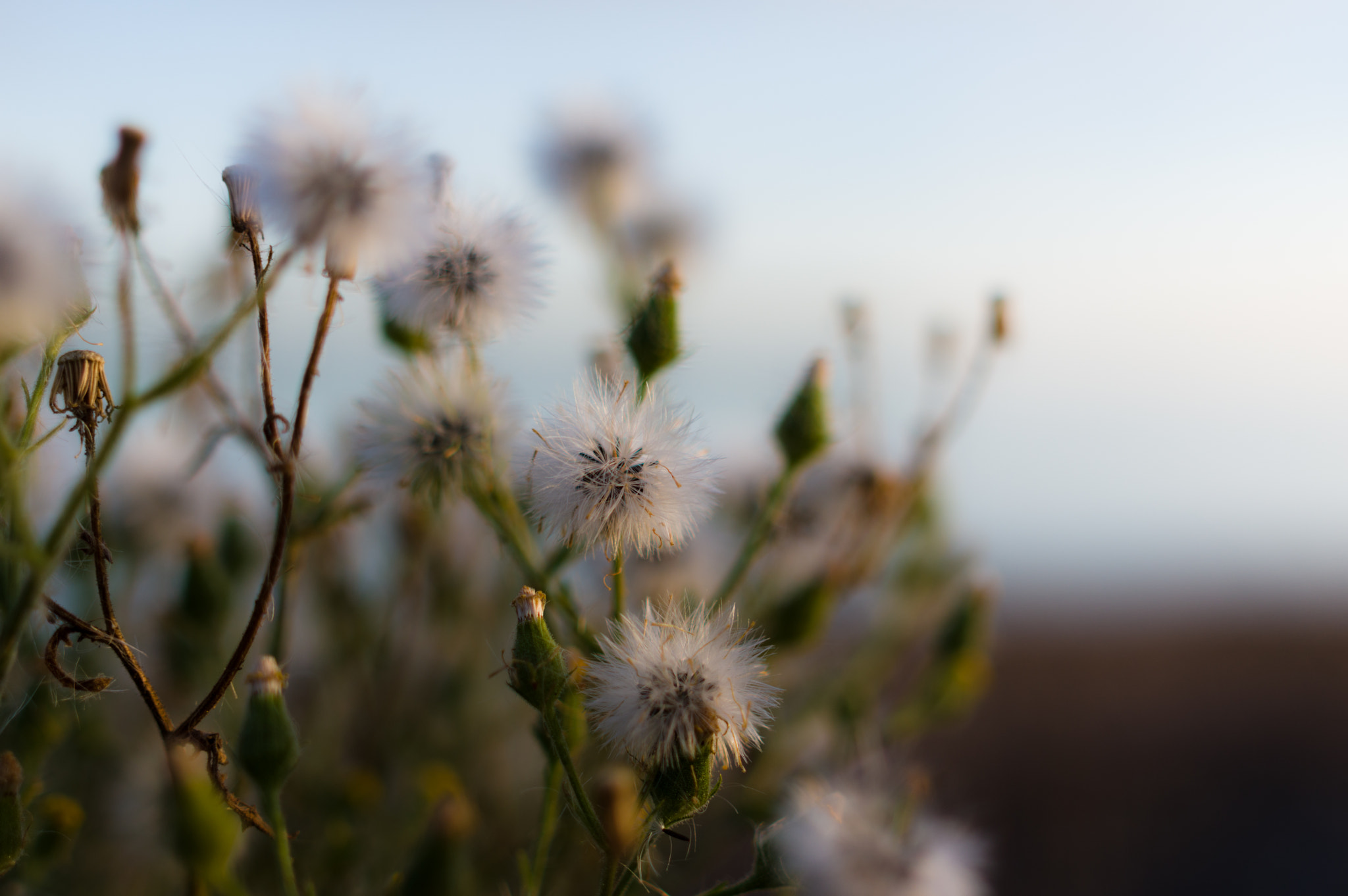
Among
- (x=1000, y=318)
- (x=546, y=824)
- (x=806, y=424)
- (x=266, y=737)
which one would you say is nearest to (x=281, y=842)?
(x=266, y=737)

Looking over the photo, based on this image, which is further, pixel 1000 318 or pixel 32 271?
pixel 1000 318

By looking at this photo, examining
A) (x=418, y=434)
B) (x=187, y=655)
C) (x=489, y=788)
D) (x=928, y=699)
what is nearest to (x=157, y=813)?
(x=187, y=655)

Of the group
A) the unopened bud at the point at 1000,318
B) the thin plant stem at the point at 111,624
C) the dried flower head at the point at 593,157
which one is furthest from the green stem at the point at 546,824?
the dried flower head at the point at 593,157

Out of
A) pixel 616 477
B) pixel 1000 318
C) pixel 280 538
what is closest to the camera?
pixel 280 538

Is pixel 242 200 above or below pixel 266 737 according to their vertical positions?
above

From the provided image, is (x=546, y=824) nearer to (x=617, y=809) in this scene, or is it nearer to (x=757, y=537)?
(x=617, y=809)

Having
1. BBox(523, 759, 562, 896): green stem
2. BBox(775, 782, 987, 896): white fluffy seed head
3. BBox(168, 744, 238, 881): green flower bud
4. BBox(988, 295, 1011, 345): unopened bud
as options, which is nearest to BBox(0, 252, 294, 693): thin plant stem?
BBox(168, 744, 238, 881): green flower bud

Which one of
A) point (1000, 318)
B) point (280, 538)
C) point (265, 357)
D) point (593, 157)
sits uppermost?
point (593, 157)
